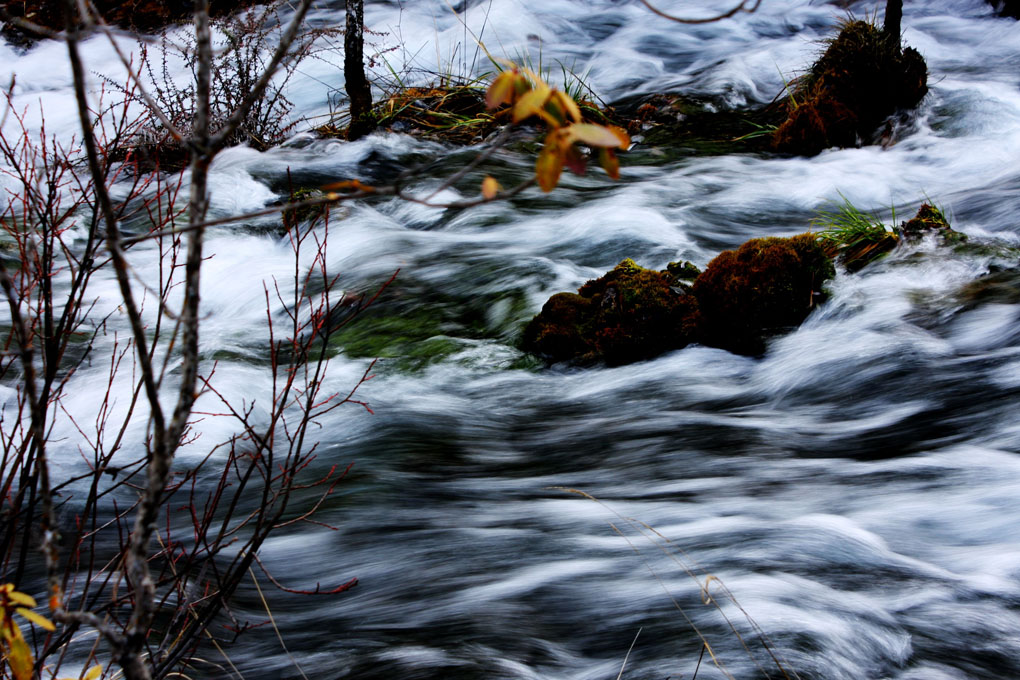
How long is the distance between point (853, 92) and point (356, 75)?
4755 millimetres

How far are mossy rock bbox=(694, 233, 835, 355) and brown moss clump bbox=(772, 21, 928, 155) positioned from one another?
352 centimetres

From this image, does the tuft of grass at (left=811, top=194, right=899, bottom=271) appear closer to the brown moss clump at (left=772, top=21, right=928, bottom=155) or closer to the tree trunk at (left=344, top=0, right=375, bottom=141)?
the brown moss clump at (left=772, top=21, right=928, bottom=155)

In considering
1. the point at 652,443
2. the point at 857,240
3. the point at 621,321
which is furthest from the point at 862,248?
the point at 652,443

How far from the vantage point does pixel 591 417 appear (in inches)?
169

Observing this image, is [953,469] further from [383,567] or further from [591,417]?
[383,567]

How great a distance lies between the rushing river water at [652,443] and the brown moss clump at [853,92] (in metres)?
0.31

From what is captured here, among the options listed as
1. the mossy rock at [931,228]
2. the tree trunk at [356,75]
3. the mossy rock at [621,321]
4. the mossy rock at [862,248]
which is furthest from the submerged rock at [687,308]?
the tree trunk at [356,75]

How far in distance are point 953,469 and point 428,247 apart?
4129 mm

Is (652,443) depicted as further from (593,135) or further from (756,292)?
(593,135)

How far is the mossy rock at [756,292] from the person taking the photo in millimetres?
4789

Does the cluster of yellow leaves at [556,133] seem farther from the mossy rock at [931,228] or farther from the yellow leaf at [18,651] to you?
the mossy rock at [931,228]

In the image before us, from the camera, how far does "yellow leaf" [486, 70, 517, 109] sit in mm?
1190

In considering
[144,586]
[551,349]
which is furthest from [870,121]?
[144,586]

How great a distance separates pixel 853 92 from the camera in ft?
26.6
